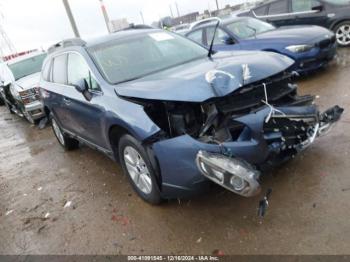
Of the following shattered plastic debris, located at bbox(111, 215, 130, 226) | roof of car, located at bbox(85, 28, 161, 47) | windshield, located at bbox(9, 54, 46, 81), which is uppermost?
roof of car, located at bbox(85, 28, 161, 47)

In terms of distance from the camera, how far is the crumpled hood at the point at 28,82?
28.8ft

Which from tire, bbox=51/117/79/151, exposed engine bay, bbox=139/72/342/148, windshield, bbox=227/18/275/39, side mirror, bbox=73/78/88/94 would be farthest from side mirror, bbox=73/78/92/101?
windshield, bbox=227/18/275/39

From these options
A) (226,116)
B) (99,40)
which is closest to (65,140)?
(99,40)

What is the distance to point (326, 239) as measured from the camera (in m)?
2.71

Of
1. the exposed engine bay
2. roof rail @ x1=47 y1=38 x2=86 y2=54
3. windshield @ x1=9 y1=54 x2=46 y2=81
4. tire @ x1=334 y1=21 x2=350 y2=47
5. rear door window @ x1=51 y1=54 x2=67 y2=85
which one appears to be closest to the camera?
the exposed engine bay

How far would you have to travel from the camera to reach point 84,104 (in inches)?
169

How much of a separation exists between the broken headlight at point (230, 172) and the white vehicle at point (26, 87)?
6592 mm

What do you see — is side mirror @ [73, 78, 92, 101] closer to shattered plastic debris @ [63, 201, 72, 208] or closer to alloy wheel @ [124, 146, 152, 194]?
alloy wheel @ [124, 146, 152, 194]

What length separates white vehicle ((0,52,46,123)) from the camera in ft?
28.7

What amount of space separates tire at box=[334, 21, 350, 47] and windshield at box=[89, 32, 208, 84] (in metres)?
6.10

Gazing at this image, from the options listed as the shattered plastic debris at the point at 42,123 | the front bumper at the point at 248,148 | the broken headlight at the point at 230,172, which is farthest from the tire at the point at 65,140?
the broken headlight at the point at 230,172

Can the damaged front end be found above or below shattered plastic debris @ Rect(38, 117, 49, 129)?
above

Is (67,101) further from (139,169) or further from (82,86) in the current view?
(139,169)

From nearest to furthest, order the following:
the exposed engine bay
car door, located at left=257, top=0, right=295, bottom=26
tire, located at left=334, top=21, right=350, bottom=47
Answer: the exposed engine bay, tire, located at left=334, top=21, right=350, bottom=47, car door, located at left=257, top=0, right=295, bottom=26
